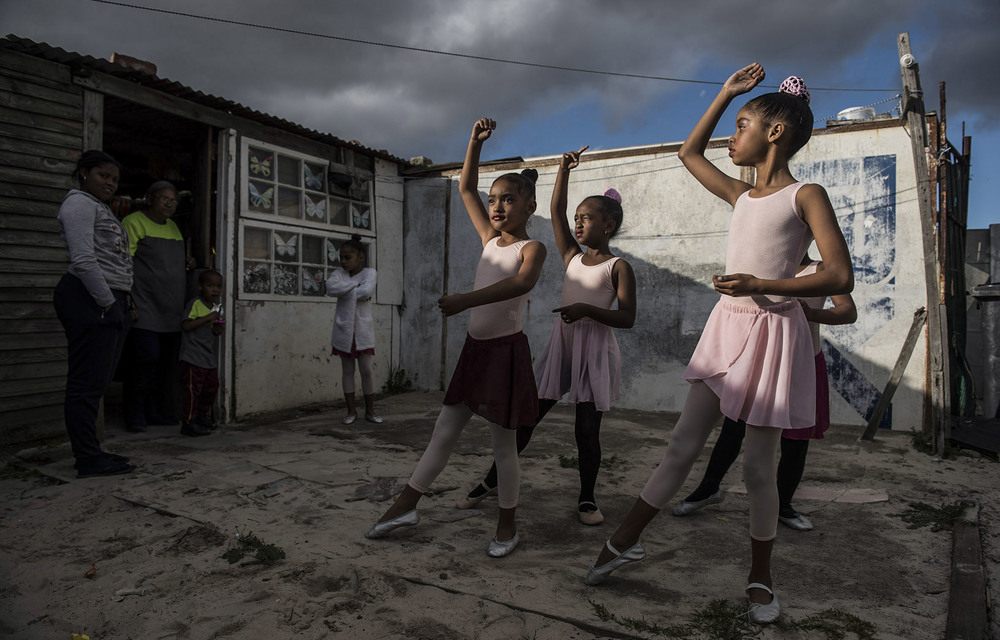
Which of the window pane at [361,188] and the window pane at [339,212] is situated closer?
the window pane at [339,212]

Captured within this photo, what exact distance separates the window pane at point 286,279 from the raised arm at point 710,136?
210 inches

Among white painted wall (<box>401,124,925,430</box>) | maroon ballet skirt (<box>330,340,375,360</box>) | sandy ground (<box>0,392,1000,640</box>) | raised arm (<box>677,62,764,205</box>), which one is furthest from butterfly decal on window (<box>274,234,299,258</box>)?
raised arm (<box>677,62,764,205</box>)

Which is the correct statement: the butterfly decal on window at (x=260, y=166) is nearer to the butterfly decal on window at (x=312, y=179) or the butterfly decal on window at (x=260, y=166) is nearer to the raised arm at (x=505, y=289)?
the butterfly decal on window at (x=312, y=179)

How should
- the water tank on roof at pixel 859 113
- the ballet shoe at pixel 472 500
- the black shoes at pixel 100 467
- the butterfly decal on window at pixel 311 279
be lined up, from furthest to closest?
the butterfly decal on window at pixel 311 279
the water tank on roof at pixel 859 113
the black shoes at pixel 100 467
the ballet shoe at pixel 472 500

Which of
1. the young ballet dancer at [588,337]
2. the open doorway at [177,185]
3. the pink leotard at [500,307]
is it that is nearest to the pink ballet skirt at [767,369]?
the pink leotard at [500,307]

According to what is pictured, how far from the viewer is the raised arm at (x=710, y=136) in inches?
86.8

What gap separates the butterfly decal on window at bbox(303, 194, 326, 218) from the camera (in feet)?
23.3

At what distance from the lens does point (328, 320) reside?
24.0 ft

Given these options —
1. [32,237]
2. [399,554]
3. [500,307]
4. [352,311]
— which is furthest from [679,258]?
[32,237]

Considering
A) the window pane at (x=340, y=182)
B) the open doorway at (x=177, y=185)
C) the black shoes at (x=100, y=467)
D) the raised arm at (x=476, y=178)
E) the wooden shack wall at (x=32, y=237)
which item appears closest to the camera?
the raised arm at (x=476, y=178)

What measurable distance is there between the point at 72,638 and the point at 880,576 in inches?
118

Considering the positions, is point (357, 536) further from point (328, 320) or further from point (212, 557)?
point (328, 320)

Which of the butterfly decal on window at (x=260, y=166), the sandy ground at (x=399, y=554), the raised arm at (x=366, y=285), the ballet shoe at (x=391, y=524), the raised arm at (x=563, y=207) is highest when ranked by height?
the butterfly decal on window at (x=260, y=166)

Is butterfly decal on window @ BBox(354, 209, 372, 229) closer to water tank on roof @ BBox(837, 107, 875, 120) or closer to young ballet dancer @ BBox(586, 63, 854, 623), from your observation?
water tank on roof @ BBox(837, 107, 875, 120)
